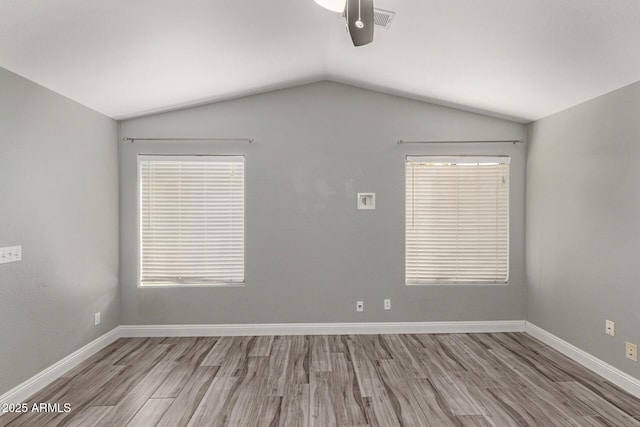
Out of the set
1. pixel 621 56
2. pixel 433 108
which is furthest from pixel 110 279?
pixel 621 56

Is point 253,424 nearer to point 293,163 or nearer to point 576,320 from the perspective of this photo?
point 293,163

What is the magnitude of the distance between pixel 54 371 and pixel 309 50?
11.7 feet

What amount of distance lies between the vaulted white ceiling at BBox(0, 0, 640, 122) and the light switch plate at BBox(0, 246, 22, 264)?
1.29 metres

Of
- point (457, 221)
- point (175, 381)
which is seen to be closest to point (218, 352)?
point (175, 381)

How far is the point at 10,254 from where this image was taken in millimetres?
2373

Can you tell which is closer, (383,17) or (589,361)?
(383,17)

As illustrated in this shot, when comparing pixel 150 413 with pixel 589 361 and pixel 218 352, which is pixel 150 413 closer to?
pixel 218 352

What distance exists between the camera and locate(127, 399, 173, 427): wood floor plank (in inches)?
87.8

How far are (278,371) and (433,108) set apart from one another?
3.29m

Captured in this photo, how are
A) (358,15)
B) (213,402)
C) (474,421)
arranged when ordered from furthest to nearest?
1. (213,402)
2. (474,421)
3. (358,15)

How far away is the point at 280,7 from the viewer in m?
2.26

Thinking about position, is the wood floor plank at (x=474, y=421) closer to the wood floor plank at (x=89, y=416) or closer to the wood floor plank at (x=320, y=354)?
the wood floor plank at (x=320, y=354)

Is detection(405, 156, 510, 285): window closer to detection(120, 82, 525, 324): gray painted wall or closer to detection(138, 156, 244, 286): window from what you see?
detection(120, 82, 525, 324): gray painted wall

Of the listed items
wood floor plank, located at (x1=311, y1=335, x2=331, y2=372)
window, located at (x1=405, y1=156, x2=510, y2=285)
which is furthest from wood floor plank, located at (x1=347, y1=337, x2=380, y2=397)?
window, located at (x1=405, y1=156, x2=510, y2=285)
